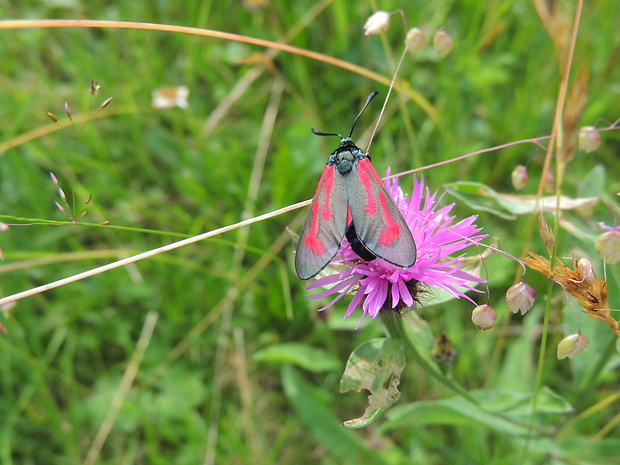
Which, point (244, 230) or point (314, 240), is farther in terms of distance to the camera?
point (244, 230)

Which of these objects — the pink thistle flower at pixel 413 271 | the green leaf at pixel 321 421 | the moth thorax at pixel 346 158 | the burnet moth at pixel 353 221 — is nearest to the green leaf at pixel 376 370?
the pink thistle flower at pixel 413 271

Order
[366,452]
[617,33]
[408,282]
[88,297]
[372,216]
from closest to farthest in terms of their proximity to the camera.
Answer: [372,216] < [408,282] < [366,452] < [88,297] < [617,33]

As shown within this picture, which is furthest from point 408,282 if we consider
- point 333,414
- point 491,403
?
point 333,414

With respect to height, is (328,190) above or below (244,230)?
above

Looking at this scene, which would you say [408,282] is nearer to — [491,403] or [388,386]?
[388,386]

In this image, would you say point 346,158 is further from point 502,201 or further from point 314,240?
point 502,201

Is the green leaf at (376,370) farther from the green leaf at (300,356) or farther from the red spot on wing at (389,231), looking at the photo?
the green leaf at (300,356)

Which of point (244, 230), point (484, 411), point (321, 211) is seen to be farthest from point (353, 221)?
point (244, 230)
